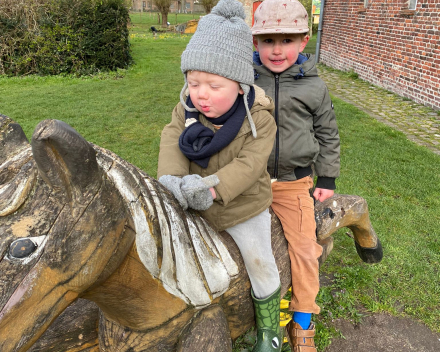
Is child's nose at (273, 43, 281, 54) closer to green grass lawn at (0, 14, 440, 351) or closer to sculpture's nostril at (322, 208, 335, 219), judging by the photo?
sculpture's nostril at (322, 208, 335, 219)

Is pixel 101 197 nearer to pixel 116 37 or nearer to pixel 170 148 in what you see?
pixel 170 148

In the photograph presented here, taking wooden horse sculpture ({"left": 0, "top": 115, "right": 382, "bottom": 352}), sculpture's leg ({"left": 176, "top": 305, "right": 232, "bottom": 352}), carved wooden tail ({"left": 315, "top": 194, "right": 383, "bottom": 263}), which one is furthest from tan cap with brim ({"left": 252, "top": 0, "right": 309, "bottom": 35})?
sculpture's leg ({"left": 176, "top": 305, "right": 232, "bottom": 352})

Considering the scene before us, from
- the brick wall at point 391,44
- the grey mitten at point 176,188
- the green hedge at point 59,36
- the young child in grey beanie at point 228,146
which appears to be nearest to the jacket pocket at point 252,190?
the young child in grey beanie at point 228,146

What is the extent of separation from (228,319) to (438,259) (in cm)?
270

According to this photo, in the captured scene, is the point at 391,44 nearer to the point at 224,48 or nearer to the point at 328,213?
the point at 328,213

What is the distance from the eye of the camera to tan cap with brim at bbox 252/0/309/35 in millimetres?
2256

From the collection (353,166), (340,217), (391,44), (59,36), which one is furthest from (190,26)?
(340,217)

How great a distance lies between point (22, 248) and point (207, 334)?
932 millimetres

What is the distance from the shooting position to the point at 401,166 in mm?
5695

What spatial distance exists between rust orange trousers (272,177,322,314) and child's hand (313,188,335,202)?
0.27 meters

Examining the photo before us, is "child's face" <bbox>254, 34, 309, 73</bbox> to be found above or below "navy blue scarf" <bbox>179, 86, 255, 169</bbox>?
above

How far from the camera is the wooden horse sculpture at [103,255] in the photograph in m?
1.04

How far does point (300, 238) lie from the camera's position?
86.5 inches

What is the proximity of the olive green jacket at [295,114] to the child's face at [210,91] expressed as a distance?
0.75 metres
